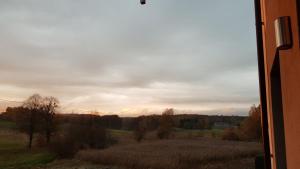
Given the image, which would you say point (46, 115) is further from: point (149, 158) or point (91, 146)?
point (149, 158)

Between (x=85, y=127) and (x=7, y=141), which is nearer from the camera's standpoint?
(x=85, y=127)

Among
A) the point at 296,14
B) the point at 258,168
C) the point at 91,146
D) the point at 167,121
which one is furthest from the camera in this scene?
the point at 167,121

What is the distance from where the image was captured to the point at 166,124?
5809 cm

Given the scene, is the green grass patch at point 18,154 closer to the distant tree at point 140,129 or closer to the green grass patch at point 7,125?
the green grass patch at point 7,125

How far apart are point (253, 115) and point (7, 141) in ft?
101

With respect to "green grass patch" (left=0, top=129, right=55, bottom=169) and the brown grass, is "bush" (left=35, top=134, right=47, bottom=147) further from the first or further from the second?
the brown grass

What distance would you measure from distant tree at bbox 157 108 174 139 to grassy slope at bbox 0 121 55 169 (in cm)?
1950

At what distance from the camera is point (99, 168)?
2678 centimetres

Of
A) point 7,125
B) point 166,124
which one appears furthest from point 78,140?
point 166,124

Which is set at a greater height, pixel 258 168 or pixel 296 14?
pixel 296 14

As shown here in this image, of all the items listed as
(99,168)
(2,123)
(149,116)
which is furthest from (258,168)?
(149,116)

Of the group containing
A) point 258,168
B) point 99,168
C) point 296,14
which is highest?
point 296,14

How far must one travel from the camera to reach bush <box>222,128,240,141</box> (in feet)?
156

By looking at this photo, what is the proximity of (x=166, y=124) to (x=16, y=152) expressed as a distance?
2503cm
